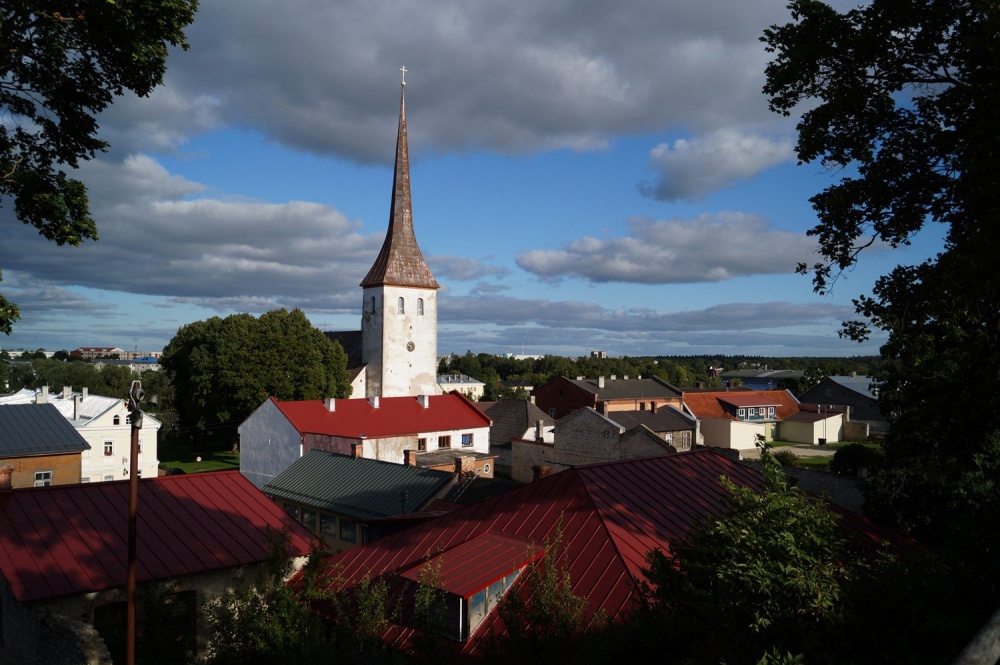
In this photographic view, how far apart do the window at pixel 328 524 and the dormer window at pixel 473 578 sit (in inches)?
427

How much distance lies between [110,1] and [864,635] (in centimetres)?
1144

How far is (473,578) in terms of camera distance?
10.5m

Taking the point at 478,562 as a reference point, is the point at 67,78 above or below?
above

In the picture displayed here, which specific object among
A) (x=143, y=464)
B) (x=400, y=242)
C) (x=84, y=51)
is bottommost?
(x=143, y=464)

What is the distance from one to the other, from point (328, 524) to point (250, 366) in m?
32.8

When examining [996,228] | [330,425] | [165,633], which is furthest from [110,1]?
[330,425]

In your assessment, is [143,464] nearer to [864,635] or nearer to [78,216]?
[78,216]

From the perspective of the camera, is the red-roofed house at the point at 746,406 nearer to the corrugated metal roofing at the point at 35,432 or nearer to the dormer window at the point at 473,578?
the corrugated metal roofing at the point at 35,432

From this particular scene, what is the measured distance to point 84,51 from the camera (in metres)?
10.6

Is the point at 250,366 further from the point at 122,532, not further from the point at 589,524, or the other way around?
the point at 589,524

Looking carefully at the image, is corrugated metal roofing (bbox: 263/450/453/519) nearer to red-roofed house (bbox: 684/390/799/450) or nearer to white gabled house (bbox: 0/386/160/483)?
white gabled house (bbox: 0/386/160/483)

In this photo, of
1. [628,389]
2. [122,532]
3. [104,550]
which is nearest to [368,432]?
[122,532]

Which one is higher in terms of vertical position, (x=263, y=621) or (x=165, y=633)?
(x=263, y=621)

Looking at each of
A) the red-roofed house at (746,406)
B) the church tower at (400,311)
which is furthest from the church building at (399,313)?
the red-roofed house at (746,406)
